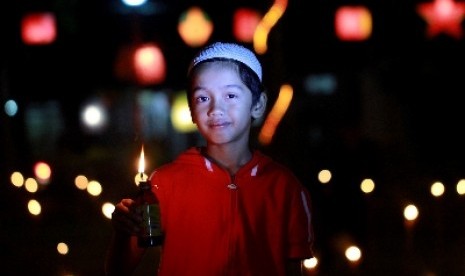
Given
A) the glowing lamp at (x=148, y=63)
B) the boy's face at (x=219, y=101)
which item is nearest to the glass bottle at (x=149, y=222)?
the boy's face at (x=219, y=101)

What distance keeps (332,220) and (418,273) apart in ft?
4.71

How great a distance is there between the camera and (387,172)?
45.5 feet

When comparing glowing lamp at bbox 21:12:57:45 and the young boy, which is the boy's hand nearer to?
the young boy

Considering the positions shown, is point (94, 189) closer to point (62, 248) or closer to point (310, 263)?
point (62, 248)

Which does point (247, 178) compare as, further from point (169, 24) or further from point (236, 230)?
point (169, 24)

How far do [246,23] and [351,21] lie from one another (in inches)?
50.0

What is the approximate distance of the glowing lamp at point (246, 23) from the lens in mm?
7954

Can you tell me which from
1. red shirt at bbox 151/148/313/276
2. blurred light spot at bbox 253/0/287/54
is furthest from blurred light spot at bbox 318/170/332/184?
red shirt at bbox 151/148/313/276

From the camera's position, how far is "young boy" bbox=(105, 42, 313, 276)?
125 inches

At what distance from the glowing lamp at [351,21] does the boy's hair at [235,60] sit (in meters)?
4.93

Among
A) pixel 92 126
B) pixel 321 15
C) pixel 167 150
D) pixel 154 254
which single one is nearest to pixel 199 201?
pixel 154 254

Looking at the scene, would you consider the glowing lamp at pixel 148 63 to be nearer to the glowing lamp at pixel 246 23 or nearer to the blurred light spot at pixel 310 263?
the glowing lamp at pixel 246 23

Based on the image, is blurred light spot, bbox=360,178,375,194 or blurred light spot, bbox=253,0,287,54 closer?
blurred light spot, bbox=253,0,287,54

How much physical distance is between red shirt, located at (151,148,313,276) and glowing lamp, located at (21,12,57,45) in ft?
22.3
